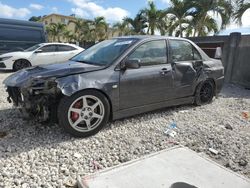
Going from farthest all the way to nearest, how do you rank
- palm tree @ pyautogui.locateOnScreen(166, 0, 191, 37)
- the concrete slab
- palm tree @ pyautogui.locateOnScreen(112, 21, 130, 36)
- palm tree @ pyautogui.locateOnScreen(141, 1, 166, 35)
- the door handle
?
1. palm tree @ pyautogui.locateOnScreen(112, 21, 130, 36)
2. palm tree @ pyautogui.locateOnScreen(141, 1, 166, 35)
3. palm tree @ pyautogui.locateOnScreen(166, 0, 191, 37)
4. the door handle
5. the concrete slab

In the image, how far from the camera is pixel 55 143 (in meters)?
3.27

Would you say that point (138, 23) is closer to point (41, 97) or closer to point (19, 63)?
point (19, 63)

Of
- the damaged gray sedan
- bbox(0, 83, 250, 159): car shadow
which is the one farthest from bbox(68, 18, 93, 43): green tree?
bbox(0, 83, 250, 159): car shadow

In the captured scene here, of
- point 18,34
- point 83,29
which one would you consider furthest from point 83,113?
point 83,29

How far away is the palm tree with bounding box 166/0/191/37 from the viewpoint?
15.7 metres

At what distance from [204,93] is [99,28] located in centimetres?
2701

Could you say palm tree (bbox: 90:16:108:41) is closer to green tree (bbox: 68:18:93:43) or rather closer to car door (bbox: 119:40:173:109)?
green tree (bbox: 68:18:93:43)

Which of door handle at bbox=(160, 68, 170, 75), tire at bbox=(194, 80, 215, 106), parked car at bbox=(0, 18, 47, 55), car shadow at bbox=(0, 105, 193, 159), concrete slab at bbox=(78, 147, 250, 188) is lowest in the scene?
concrete slab at bbox=(78, 147, 250, 188)

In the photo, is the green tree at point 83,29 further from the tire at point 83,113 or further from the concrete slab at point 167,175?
the concrete slab at point 167,175

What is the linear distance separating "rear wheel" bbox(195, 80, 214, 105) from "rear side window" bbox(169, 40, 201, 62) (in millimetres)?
605

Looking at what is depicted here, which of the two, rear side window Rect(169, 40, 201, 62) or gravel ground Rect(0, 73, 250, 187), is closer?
gravel ground Rect(0, 73, 250, 187)

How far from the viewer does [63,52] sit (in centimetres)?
1077

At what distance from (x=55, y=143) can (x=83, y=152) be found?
462mm

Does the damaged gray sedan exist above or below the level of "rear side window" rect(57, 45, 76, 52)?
below
